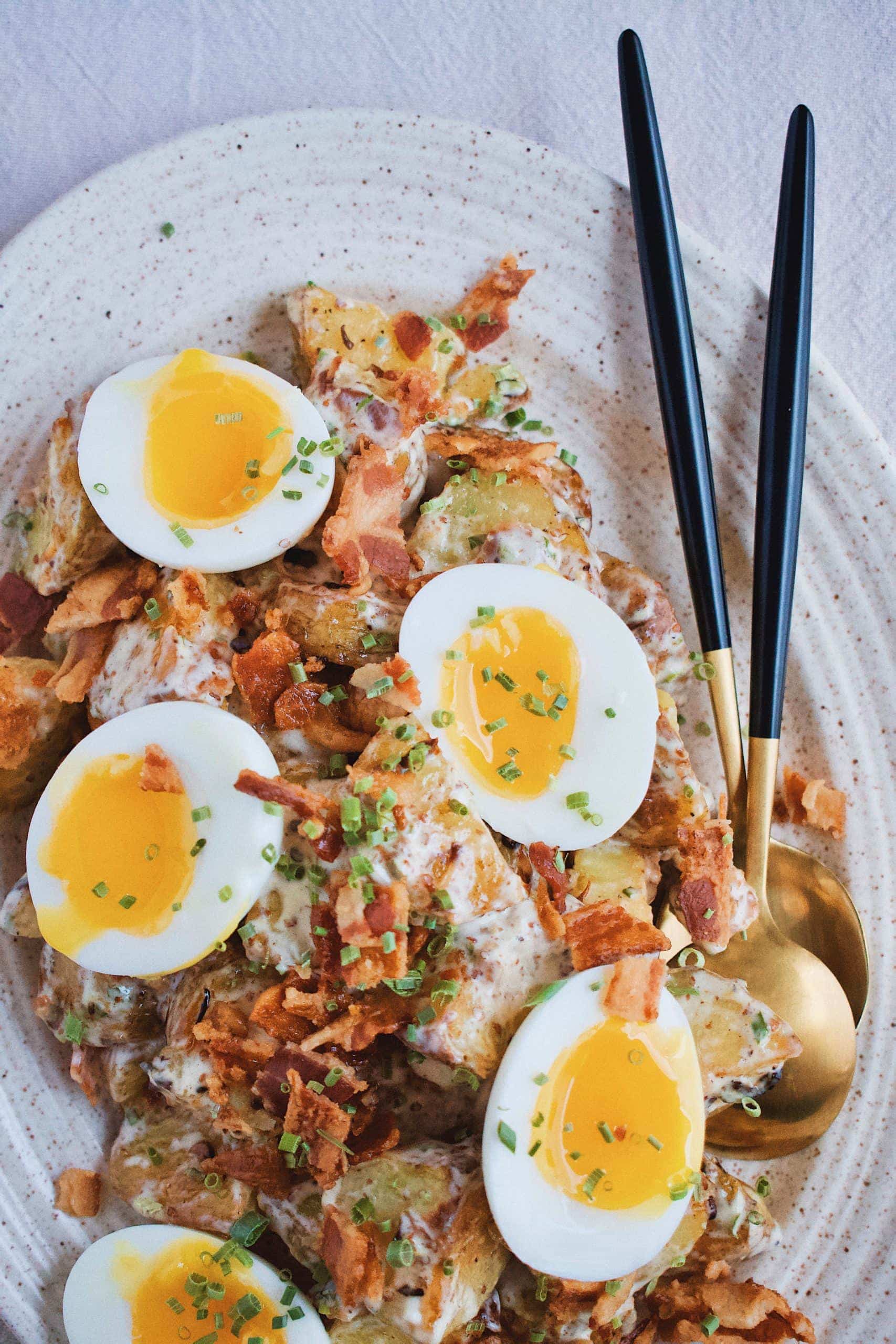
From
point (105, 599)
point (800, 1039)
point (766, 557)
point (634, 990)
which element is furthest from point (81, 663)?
point (800, 1039)

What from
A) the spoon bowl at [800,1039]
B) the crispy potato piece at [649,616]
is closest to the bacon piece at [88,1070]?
the spoon bowl at [800,1039]

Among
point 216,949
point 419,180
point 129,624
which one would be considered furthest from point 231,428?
point 216,949

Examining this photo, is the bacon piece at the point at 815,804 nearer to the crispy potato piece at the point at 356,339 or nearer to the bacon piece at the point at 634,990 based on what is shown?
the bacon piece at the point at 634,990

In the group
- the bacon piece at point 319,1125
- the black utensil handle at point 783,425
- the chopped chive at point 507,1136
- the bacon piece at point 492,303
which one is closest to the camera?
the chopped chive at point 507,1136

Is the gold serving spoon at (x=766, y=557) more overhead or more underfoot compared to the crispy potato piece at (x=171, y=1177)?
more overhead

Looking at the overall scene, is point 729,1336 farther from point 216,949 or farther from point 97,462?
point 97,462

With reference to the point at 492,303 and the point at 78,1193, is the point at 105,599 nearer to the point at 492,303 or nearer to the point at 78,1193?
the point at 492,303

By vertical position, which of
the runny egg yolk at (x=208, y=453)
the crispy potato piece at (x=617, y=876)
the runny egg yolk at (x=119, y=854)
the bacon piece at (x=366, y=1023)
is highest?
the runny egg yolk at (x=208, y=453)

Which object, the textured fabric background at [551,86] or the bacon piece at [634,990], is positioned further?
the textured fabric background at [551,86]
